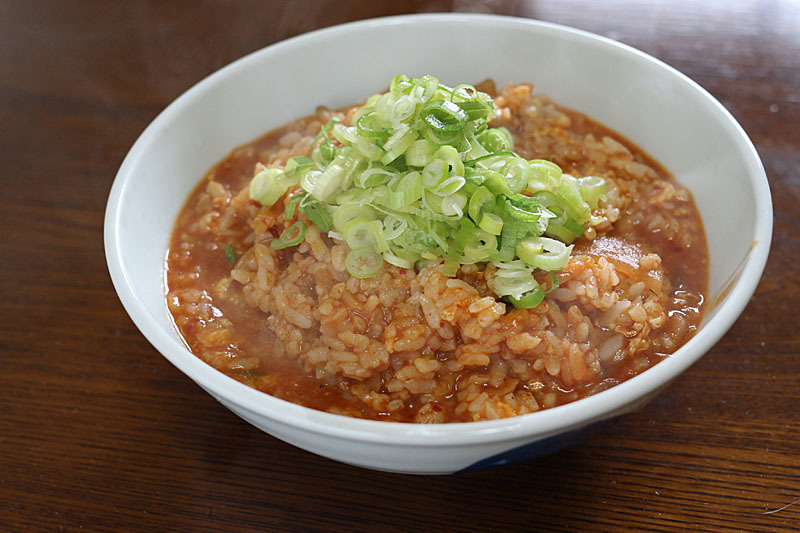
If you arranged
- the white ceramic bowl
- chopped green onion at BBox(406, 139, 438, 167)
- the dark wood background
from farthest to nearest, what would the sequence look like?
chopped green onion at BBox(406, 139, 438, 167) < the dark wood background < the white ceramic bowl

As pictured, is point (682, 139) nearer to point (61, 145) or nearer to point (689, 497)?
point (689, 497)

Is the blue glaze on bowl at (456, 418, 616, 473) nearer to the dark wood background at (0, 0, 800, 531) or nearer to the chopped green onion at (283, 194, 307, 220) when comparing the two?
the dark wood background at (0, 0, 800, 531)

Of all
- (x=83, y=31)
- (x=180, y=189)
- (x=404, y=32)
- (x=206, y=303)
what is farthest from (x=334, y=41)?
(x=83, y=31)

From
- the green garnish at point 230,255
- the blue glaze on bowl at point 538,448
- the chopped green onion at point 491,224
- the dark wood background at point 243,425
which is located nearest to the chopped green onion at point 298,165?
the green garnish at point 230,255

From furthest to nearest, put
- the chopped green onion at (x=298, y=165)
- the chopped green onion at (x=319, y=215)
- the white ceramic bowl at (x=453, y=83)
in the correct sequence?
the chopped green onion at (x=298, y=165)
the chopped green onion at (x=319, y=215)
the white ceramic bowl at (x=453, y=83)

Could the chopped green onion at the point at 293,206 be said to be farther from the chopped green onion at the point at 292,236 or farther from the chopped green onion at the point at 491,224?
the chopped green onion at the point at 491,224

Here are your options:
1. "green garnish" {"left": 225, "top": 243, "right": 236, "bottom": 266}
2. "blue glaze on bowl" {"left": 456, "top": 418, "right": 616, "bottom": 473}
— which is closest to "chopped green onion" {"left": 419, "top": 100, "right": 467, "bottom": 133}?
"green garnish" {"left": 225, "top": 243, "right": 236, "bottom": 266}

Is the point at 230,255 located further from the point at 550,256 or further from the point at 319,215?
the point at 550,256

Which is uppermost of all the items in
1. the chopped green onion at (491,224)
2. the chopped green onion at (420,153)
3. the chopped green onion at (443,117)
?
the chopped green onion at (443,117)
